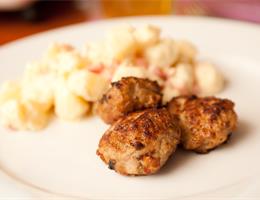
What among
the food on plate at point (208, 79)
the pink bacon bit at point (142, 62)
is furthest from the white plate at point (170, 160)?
the pink bacon bit at point (142, 62)

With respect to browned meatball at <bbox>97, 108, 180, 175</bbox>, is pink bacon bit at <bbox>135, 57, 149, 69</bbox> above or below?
above

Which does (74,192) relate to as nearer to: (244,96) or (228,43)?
(244,96)

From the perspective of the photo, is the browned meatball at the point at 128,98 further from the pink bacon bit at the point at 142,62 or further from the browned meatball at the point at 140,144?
the pink bacon bit at the point at 142,62

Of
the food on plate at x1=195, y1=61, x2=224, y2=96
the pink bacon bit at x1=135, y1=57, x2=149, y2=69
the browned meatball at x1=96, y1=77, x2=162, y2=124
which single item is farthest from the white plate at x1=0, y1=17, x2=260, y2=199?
the pink bacon bit at x1=135, y1=57, x2=149, y2=69

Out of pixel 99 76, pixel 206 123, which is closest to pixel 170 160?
pixel 206 123

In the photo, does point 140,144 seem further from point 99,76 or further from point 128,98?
point 99,76

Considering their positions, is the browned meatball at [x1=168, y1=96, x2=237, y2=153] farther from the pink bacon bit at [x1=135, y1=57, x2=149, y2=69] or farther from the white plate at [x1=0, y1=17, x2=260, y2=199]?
the pink bacon bit at [x1=135, y1=57, x2=149, y2=69]

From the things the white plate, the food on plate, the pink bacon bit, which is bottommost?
the white plate
